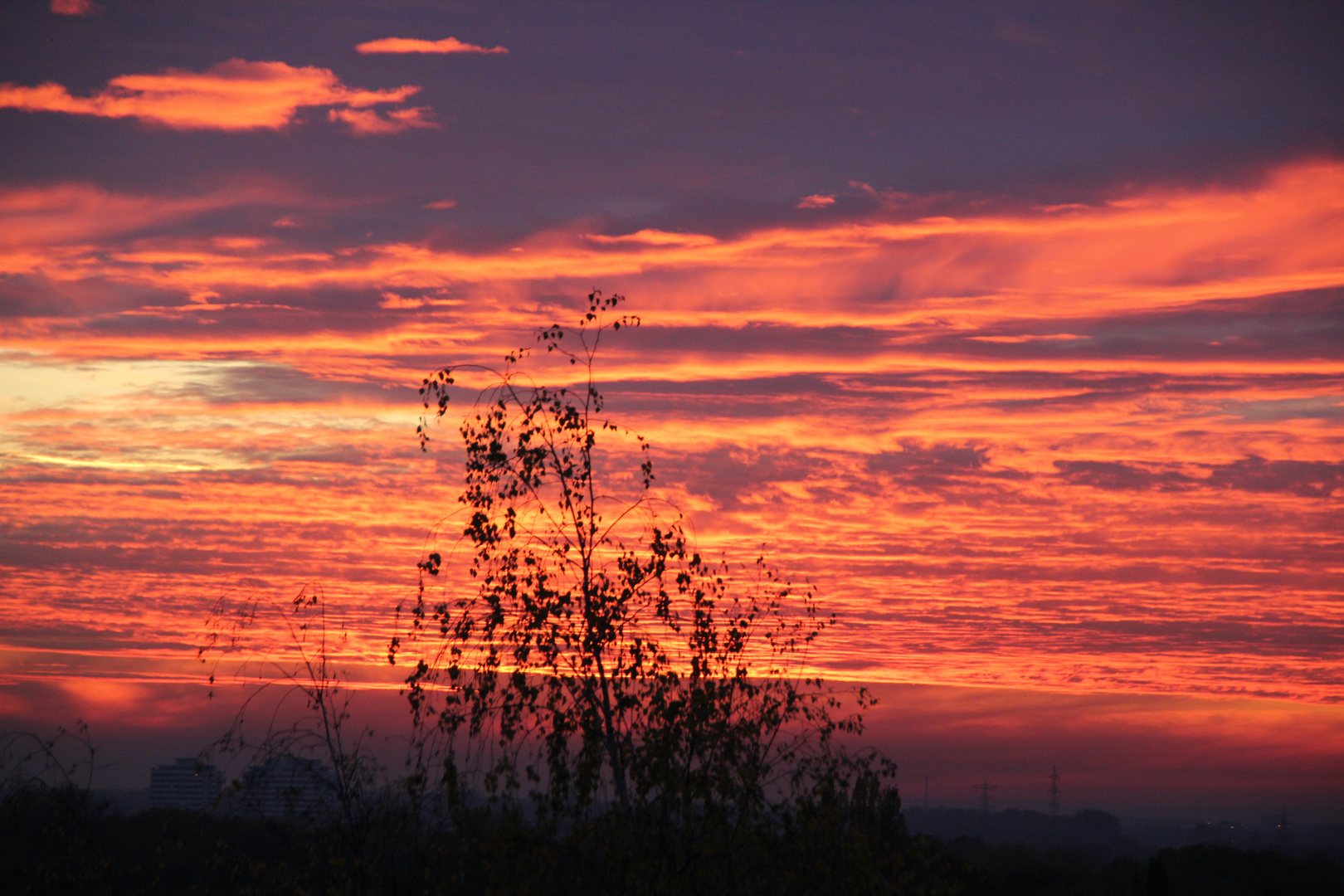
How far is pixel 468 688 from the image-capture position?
17.6 metres

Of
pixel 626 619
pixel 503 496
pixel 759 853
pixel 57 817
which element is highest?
pixel 503 496

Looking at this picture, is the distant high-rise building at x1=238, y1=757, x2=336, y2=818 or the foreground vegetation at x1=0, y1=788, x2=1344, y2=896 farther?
the distant high-rise building at x1=238, y1=757, x2=336, y2=818

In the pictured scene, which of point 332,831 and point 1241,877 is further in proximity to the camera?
point 1241,877

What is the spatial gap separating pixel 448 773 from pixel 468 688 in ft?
5.32

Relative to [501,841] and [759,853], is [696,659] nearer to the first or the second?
[759,853]

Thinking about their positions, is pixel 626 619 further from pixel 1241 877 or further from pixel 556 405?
pixel 1241 877

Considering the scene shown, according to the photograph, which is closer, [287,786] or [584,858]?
[584,858]

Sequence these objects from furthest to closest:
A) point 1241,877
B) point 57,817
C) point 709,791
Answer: point 1241,877 → point 57,817 → point 709,791

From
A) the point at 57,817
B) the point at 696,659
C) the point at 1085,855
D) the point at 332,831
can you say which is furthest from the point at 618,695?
the point at 1085,855

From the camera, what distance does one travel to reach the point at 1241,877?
8750 cm

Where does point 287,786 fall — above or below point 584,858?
above

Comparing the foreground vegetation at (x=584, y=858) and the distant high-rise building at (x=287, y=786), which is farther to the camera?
the distant high-rise building at (x=287, y=786)

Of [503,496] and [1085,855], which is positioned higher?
[503,496]

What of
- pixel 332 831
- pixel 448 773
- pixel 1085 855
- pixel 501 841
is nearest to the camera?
pixel 501 841
